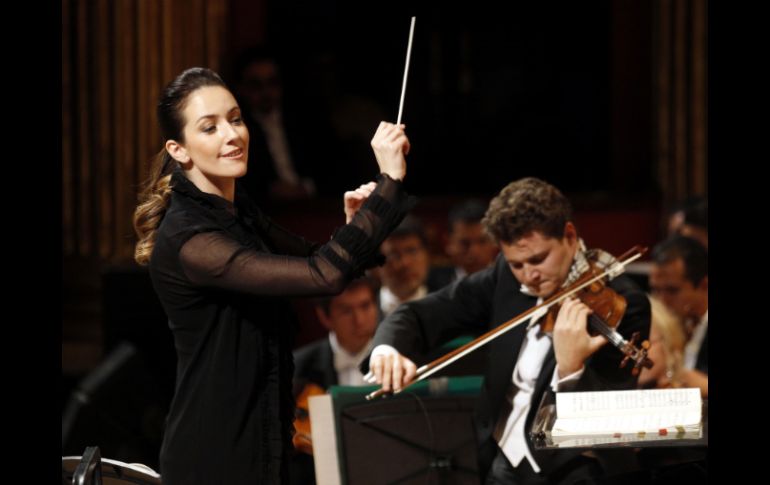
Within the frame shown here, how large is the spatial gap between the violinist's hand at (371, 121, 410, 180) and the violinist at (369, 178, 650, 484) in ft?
2.09

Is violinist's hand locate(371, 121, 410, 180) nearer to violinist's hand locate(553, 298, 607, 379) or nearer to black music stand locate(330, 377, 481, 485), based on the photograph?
violinist's hand locate(553, 298, 607, 379)

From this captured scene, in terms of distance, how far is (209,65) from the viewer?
660 centimetres

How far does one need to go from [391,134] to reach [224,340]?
586 millimetres

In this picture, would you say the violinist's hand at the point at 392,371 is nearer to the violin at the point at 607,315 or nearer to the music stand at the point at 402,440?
the music stand at the point at 402,440

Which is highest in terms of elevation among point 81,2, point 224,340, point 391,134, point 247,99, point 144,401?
point 81,2

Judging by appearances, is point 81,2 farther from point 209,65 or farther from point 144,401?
point 144,401

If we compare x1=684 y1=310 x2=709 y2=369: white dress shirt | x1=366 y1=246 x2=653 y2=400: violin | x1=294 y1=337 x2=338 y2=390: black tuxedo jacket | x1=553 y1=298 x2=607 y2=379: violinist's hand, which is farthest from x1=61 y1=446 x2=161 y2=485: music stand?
x1=684 y1=310 x2=709 y2=369: white dress shirt

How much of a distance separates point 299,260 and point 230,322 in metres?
0.22

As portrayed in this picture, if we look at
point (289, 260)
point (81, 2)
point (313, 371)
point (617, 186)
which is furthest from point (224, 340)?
point (617, 186)

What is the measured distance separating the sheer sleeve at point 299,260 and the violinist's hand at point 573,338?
743 mm

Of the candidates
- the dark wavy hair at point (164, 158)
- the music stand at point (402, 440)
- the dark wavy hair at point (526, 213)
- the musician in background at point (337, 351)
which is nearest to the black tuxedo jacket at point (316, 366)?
the musician in background at point (337, 351)

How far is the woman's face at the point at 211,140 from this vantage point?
8.86ft

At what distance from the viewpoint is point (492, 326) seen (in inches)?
131

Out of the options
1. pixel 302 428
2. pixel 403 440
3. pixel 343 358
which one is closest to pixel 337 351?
pixel 343 358
